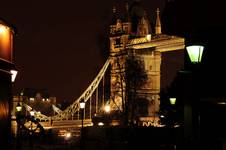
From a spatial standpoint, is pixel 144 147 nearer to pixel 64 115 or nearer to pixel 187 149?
pixel 187 149

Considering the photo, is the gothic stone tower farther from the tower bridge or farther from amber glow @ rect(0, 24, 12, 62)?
amber glow @ rect(0, 24, 12, 62)

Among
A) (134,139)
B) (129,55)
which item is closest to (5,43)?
(134,139)

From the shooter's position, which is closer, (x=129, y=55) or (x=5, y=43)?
(x=5, y=43)

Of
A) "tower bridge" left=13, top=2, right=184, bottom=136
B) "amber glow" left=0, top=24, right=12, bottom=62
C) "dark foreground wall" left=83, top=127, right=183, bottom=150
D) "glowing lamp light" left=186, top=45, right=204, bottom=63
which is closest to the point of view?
"glowing lamp light" left=186, top=45, right=204, bottom=63

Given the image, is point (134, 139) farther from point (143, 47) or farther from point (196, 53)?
point (143, 47)

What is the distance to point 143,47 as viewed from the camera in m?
105

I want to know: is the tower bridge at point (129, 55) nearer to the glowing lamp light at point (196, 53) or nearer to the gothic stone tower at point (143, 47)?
the gothic stone tower at point (143, 47)


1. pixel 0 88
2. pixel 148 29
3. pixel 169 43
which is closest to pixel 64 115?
pixel 169 43

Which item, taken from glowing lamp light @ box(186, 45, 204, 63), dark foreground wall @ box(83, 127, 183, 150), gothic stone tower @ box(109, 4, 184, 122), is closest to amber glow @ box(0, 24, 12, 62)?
dark foreground wall @ box(83, 127, 183, 150)

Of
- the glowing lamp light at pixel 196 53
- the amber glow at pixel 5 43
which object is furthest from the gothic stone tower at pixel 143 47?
the glowing lamp light at pixel 196 53

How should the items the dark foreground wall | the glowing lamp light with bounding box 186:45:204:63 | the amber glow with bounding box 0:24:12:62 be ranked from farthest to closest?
the dark foreground wall, the amber glow with bounding box 0:24:12:62, the glowing lamp light with bounding box 186:45:204:63

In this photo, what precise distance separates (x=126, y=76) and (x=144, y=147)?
50.3 metres

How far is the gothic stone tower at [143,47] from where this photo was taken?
322ft

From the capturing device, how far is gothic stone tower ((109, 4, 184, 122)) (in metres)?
98.2
